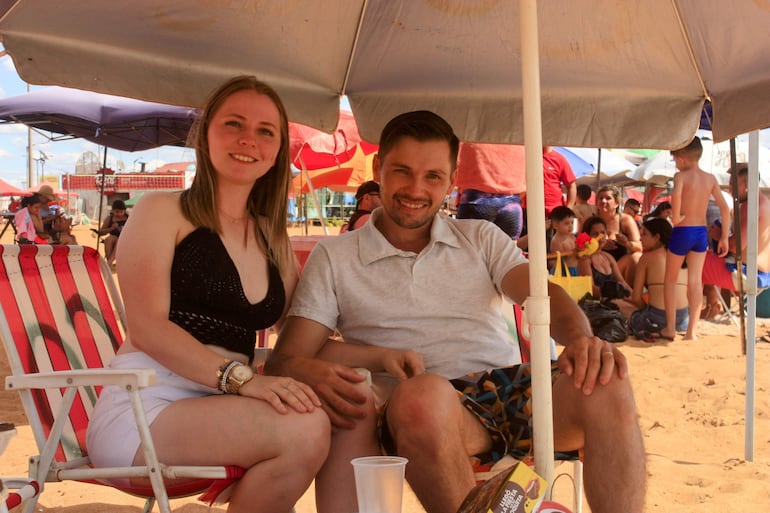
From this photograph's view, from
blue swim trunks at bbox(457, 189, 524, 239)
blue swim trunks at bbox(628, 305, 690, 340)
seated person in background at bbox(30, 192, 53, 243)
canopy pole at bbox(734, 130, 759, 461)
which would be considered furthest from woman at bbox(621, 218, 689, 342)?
seated person in background at bbox(30, 192, 53, 243)

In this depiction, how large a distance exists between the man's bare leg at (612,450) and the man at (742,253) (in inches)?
197

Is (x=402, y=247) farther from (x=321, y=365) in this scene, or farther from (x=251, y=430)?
(x=251, y=430)

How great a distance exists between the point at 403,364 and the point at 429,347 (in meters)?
0.24

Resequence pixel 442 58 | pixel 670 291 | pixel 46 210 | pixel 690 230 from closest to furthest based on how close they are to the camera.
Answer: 1. pixel 442 58
2. pixel 690 230
3. pixel 670 291
4. pixel 46 210

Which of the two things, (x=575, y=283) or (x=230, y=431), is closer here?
(x=230, y=431)

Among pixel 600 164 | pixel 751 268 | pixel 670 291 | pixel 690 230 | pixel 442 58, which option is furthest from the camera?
pixel 600 164

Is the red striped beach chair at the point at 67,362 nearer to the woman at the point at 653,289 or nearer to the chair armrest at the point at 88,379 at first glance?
the chair armrest at the point at 88,379

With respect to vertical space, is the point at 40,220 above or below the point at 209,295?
above

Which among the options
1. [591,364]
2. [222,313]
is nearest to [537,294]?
[591,364]

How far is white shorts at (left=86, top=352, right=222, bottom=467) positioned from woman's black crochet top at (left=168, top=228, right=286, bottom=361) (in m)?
0.14

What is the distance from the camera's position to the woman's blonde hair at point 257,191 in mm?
2342

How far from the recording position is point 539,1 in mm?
2832

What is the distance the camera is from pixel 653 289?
820 centimetres

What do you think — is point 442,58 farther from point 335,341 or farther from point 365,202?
point 365,202
